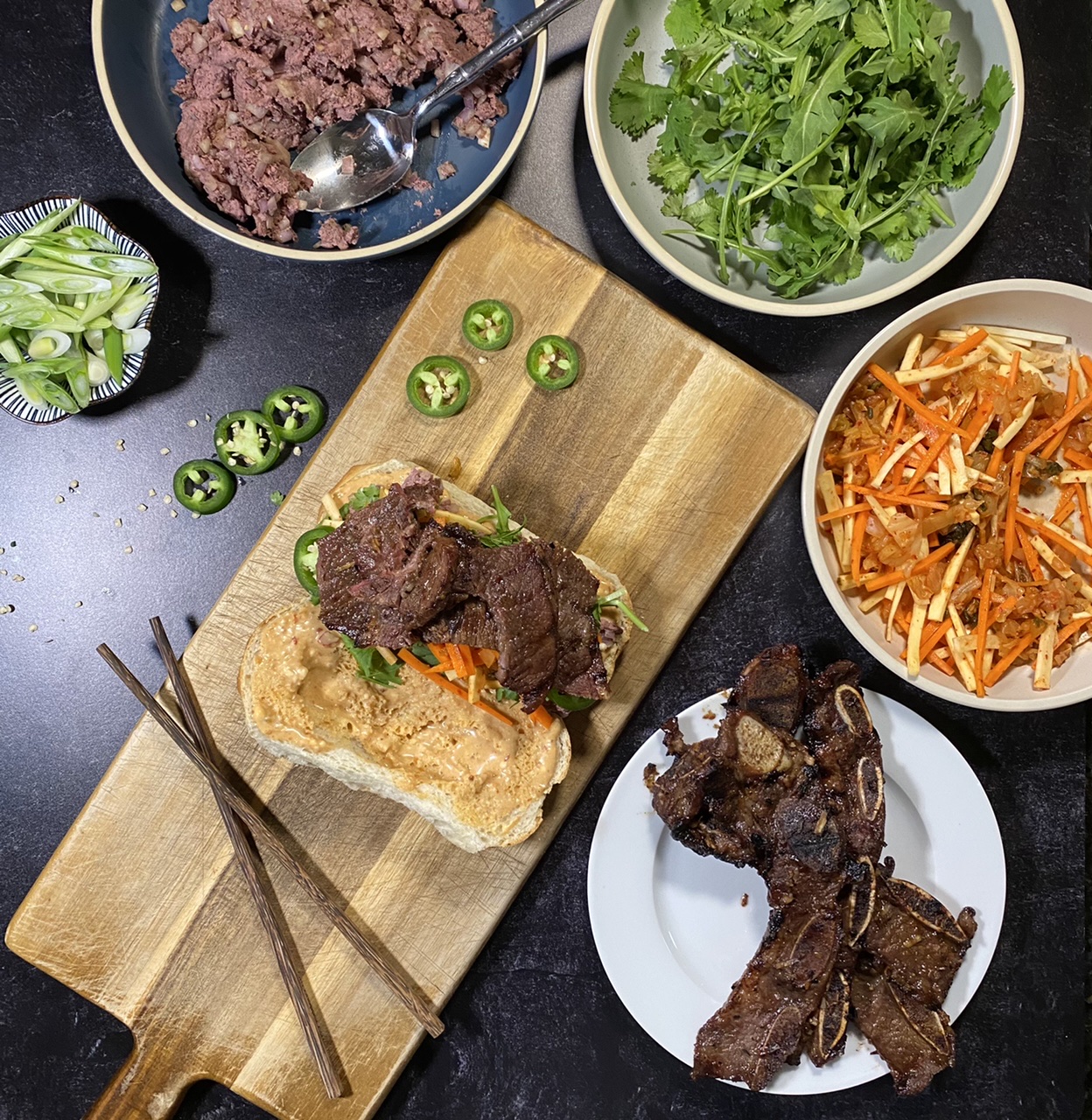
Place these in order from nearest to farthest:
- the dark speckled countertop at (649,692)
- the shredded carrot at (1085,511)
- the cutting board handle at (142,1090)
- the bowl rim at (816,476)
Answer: the bowl rim at (816,476) → the shredded carrot at (1085,511) → the cutting board handle at (142,1090) → the dark speckled countertop at (649,692)

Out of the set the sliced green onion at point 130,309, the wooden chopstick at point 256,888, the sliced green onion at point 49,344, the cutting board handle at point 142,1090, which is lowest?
the cutting board handle at point 142,1090

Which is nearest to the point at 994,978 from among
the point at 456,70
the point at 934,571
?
the point at 934,571

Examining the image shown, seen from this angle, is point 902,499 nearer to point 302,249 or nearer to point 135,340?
point 302,249

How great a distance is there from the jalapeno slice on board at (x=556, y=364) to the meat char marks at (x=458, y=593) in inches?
27.3

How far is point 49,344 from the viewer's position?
11.4ft

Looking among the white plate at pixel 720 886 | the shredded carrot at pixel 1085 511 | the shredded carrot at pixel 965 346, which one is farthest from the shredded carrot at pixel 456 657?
the shredded carrot at pixel 1085 511

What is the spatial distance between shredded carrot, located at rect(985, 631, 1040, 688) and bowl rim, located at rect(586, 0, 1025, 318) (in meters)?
1.32

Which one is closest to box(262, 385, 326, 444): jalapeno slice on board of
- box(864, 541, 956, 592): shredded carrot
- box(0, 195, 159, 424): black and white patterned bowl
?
box(0, 195, 159, 424): black and white patterned bowl

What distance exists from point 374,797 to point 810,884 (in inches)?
67.3

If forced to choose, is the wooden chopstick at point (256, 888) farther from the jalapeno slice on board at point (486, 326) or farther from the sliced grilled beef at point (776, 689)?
the sliced grilled beef at point (776, 689)

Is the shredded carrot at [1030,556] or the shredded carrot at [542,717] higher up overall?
the shredded carrot at [1030,556]

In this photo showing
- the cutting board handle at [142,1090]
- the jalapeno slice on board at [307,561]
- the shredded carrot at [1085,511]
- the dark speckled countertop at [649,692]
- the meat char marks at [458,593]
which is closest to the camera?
the meat char marks at [458,593]

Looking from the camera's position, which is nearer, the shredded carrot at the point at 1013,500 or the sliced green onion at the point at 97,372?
the shredded carrot at the point at 1013,500

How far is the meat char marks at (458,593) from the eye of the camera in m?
3.03
